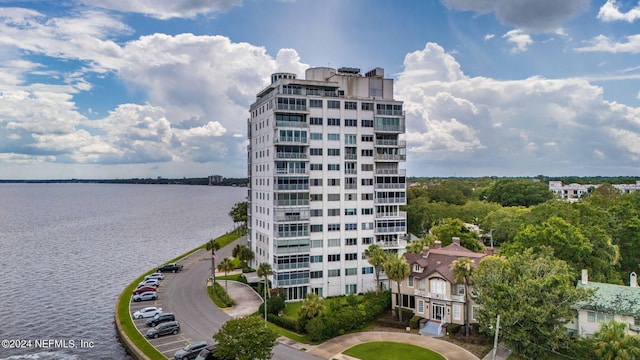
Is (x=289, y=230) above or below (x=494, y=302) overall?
above

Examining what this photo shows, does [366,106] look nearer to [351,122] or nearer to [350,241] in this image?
[351,122]

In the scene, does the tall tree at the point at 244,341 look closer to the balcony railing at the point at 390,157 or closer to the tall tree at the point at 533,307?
the tall tree at the point at 533,307

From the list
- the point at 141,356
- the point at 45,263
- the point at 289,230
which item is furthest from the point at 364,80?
the point at 45,263

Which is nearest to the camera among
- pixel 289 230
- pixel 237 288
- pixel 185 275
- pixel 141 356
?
pixel 141 356

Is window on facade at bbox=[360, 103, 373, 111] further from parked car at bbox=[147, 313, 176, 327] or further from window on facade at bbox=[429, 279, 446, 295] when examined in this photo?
parked car at bbox=[147, 313, 176, 327]

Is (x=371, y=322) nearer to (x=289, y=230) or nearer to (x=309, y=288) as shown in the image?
(x=309, y=288)

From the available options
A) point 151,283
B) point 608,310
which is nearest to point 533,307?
point 608,310

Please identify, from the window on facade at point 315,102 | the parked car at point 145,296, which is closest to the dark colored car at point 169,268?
the parked car at point 145,296
